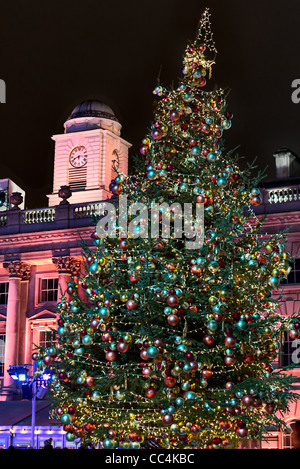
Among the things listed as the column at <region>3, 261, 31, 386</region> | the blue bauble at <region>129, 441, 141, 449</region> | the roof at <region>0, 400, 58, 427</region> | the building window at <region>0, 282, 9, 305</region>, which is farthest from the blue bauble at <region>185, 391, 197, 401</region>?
the building window at <region>0, 282, 9, 305</region>

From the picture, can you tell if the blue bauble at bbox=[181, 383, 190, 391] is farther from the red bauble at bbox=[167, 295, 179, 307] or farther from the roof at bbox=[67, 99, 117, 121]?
the roof at bbox=[67, 99, 117, 121]

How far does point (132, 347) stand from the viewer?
45.4 ft

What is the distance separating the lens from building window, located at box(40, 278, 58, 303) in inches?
1524

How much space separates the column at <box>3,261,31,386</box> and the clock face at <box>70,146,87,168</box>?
8.73m

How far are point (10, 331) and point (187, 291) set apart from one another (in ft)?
85.3

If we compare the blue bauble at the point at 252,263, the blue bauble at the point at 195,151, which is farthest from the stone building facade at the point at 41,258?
the blue bauble at the point at 252,263

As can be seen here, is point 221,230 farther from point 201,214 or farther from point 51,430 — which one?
point 51,430

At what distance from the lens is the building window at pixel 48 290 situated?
3872 centimetres

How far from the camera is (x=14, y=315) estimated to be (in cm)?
3797

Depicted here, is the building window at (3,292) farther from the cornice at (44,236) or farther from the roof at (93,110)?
the roof at (93,110)

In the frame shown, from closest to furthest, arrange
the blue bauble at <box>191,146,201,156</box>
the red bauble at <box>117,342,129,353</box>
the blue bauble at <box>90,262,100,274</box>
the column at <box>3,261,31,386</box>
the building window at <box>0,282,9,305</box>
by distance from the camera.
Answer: the red bauble at <box>117,342,129,353</box> → the blue bauble at <box>90,262,100,274</box> → the blue bauble at <box>191,146,201,156</box> → the column at <box>3,261,31,386</box> → the building window at <box>0,282,9,305</box>

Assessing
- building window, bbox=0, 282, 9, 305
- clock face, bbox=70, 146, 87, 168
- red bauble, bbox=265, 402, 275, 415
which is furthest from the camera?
clock face, bbox=70, 146, 87, 168

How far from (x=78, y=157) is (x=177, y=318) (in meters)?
33.5

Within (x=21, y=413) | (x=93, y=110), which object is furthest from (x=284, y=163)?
(x=21, y=413)
